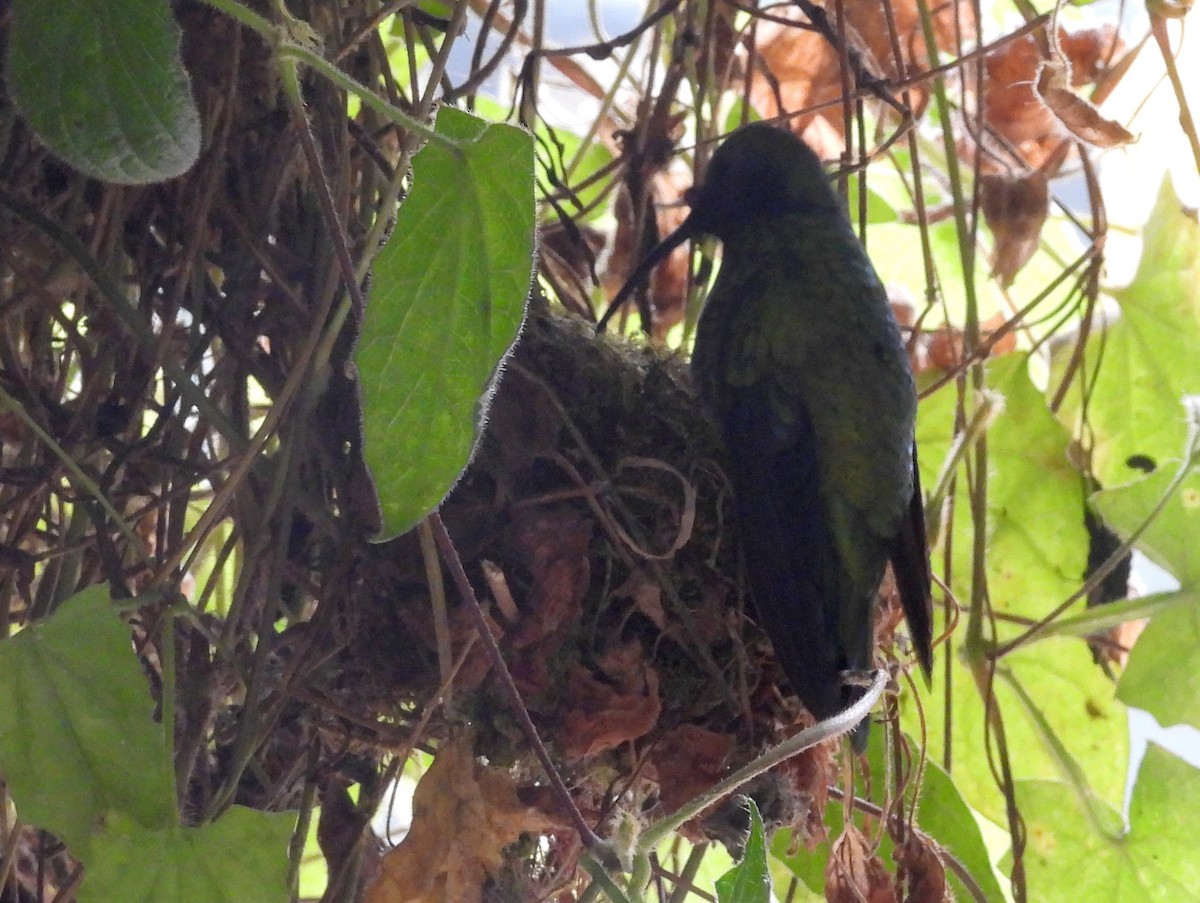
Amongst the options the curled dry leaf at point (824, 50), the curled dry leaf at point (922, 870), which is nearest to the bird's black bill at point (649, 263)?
the curled dry leaf at point (824, 50)

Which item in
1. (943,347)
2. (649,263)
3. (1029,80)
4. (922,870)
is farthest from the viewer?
(943,347)

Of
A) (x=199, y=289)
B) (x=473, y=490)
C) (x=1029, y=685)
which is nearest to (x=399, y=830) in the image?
(x=473, y=490)

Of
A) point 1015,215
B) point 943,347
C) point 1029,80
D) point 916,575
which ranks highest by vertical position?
point 1029,80

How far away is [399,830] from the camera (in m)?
1.15

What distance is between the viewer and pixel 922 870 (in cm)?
95

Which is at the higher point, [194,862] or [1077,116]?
[1077,116]

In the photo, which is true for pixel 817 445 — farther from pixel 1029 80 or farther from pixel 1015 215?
pixel 1029 80

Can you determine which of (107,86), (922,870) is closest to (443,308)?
(107,86)

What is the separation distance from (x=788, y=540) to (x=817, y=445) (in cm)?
11

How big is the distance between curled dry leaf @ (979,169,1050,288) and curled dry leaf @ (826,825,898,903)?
62 centimetres

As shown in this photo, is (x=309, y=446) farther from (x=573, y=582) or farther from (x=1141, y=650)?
(x=1141, y=650)

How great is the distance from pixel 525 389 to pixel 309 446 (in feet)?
0.60

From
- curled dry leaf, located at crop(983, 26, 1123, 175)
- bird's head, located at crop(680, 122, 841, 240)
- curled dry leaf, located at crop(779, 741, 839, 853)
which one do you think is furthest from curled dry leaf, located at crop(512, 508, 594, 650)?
curled dry leaf, located at crop(983, 26, 1123, 175)

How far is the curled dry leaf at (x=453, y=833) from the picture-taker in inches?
32.2
